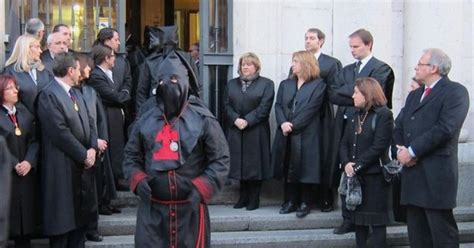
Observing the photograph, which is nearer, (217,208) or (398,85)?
(217,208)

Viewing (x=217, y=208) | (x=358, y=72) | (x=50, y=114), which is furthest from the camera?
(x=217, y=208)

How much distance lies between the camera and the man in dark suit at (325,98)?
8.76 metres

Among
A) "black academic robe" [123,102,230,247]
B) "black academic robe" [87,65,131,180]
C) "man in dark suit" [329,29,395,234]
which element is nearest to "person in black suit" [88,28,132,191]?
"black academic robe" [87,65,131,180]

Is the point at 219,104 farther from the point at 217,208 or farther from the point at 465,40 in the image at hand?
the point at 465,40

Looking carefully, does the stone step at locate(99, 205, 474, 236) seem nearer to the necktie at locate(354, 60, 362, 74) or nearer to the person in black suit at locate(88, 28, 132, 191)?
the person in black suit at locate(88, 28, 132, 191)

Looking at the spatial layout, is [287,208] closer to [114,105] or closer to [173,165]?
[114,105]

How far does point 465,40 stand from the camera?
32.8 feet

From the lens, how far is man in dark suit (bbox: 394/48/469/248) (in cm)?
708

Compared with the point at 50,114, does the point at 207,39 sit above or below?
above

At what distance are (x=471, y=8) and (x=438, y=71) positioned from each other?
3.11 m

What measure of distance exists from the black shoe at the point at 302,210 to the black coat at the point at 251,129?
1.57ft

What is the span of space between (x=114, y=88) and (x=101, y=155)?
927 mm

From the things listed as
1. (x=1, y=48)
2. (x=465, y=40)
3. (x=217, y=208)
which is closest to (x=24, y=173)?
(x=1, y=48)

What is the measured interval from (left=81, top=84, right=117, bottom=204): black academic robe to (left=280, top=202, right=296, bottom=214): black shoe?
1815mm
